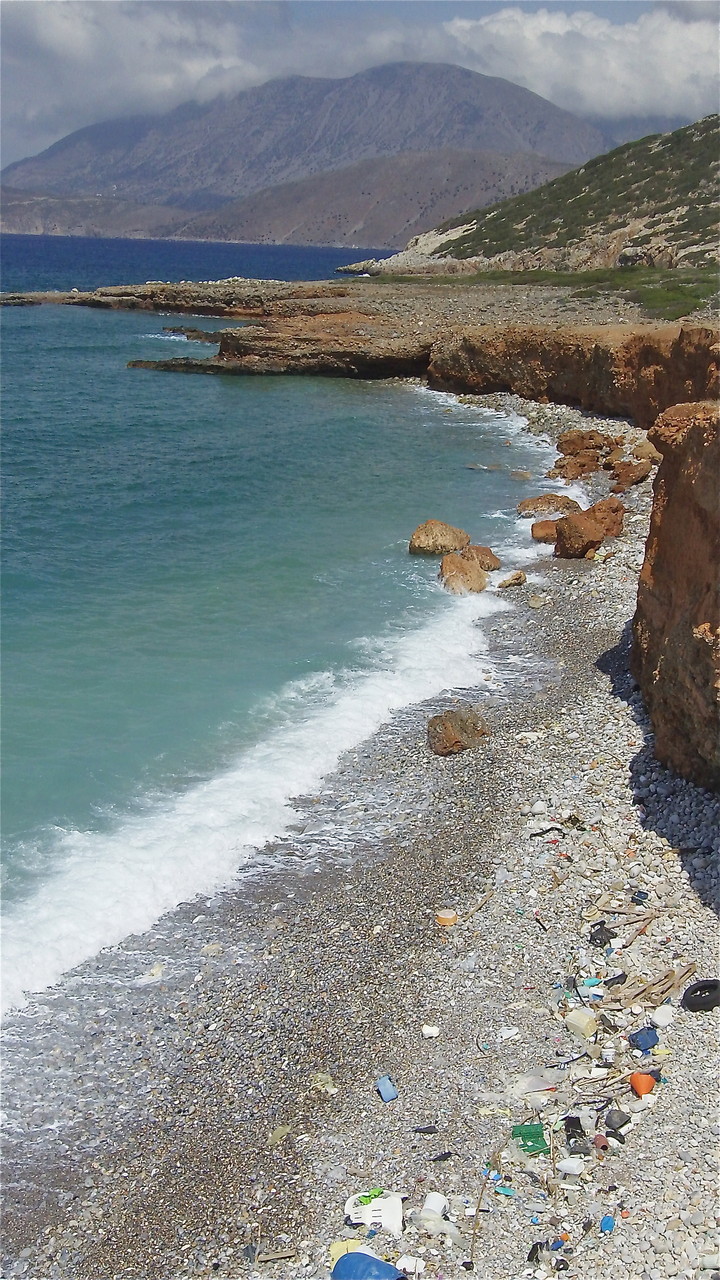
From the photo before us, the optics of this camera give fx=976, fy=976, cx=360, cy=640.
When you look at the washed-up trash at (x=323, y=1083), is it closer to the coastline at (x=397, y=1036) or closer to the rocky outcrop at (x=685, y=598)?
the coastline at (x=397, y=1036)

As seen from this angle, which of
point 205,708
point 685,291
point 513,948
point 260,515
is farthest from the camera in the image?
point 685,291

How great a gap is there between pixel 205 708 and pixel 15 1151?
7.04 m

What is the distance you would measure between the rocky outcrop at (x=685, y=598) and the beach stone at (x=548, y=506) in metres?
10.2

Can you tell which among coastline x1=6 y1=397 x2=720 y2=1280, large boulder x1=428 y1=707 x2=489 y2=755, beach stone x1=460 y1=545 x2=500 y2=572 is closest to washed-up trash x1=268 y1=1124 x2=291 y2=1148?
coastline x1=6 y1=397 x2=720 y2=1280

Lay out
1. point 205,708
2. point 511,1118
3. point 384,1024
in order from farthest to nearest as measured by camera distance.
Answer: point 205,708 → point 384,1024 → point 511,1118

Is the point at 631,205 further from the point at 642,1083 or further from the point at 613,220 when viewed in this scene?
the point at 642,1083

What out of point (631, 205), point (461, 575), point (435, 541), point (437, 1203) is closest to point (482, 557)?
point (461, 575)

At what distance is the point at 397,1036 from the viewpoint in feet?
26.7

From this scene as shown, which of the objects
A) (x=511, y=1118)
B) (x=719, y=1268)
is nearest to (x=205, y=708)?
(x=511, y=1118)

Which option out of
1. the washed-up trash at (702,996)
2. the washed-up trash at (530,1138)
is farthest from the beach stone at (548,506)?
the washed-up trash at (530,1138)

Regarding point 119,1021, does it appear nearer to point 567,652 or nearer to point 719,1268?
point 719,1268

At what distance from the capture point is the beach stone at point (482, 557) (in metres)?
19.0

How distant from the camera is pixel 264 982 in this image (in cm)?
889

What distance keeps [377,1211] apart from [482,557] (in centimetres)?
1391
